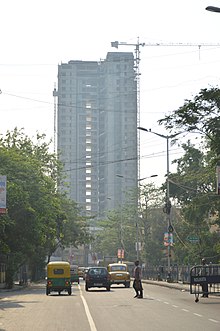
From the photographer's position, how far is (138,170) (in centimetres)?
19188

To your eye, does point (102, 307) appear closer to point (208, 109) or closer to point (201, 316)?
point (201, 316)

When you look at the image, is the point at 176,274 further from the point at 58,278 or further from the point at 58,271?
the point at 58,278

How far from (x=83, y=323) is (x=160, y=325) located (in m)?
2.31

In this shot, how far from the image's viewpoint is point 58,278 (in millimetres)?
44312

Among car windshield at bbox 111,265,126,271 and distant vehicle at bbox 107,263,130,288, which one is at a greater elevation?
car windshield at bbox 111,265,126,271

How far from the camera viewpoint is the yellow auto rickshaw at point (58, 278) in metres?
44.1

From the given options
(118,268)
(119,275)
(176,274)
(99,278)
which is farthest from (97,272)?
(176,274)

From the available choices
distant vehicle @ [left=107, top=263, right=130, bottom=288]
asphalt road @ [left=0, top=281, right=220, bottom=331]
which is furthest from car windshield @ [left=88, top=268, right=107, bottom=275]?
asphalt road @ [left=0, top=281, right=220, bottom=331]

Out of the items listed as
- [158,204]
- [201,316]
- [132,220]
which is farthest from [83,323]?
[132,220]

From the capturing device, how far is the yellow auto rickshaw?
1737 inches

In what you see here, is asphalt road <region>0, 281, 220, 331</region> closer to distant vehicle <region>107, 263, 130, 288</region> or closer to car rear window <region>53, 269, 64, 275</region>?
car rear window <region>53, 269, 64, 275</region>

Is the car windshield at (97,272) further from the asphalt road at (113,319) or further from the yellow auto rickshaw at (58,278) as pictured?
the asphalt road at (113,319)

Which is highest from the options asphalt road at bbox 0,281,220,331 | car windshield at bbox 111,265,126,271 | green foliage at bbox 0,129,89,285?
green foliage at bbox 0,129,89,285

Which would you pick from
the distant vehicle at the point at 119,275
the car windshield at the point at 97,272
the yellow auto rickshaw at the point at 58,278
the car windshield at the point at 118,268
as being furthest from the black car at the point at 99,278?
the car windshield at the point at 118,268
